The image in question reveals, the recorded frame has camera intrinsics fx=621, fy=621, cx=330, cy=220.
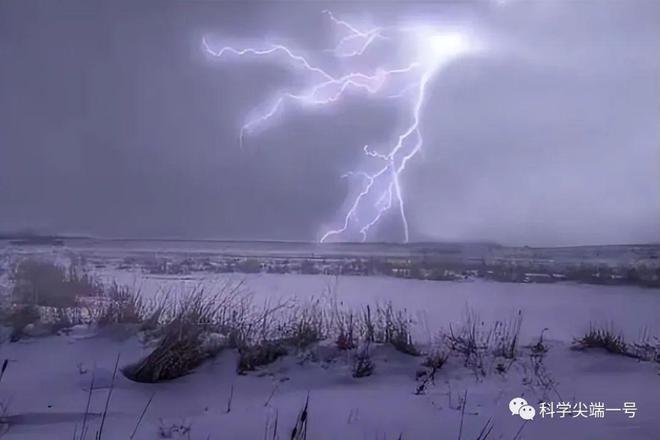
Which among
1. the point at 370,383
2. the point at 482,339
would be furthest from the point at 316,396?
the point at 482,339

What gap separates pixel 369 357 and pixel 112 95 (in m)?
1.45

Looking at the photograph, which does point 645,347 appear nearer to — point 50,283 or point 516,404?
point 516,404

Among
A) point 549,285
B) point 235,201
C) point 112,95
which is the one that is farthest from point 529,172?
point 112,95

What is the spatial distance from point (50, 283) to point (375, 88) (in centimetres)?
148

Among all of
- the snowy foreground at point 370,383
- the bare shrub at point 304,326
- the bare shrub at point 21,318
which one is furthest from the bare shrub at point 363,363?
the bare shrub at point 21,318

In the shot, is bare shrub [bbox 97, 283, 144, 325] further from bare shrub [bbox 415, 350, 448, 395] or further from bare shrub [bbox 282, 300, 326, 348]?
bare shrub [bbox 415, 350, 448, 395]

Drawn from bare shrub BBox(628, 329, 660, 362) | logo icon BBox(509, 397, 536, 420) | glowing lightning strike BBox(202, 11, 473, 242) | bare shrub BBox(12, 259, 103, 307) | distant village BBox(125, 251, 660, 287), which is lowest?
logo icon BBox(509, 397, 536, 420)

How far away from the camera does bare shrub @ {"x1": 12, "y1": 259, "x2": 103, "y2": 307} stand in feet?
7.88

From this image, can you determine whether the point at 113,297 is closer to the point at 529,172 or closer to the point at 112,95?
the point at 112,95

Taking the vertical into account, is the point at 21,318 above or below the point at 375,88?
below

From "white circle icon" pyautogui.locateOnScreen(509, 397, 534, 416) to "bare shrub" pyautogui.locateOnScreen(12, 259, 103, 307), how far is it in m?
1.63

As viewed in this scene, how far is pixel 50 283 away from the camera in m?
2.41

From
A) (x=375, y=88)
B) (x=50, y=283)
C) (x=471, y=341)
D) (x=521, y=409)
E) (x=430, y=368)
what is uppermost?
(x=375, y=88)

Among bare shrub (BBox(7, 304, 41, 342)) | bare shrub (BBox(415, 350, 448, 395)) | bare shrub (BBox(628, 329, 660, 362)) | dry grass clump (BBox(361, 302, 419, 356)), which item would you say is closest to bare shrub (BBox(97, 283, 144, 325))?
bare shrub (BBox(7, 304, 41, 342))
